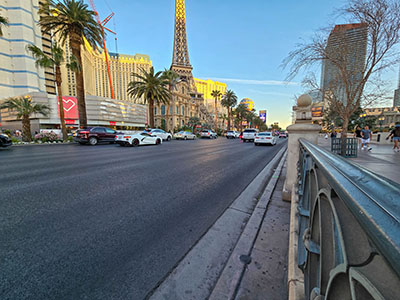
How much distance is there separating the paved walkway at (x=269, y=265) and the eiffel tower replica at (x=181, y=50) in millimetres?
84385

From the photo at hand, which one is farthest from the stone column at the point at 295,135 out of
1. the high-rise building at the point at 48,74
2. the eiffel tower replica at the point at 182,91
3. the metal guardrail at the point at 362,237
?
the high-rise building at the point at 48,74

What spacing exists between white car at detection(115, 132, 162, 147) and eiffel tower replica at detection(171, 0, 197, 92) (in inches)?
2775

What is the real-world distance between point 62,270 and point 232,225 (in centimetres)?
226

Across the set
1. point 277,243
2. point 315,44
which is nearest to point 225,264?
point 277,243

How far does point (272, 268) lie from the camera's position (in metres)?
2.07

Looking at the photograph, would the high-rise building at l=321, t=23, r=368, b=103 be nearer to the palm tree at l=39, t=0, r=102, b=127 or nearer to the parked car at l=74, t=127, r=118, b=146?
the parked car at l=74, t=127, r=118, b=146

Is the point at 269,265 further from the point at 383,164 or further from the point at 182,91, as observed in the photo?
the point at 182,91

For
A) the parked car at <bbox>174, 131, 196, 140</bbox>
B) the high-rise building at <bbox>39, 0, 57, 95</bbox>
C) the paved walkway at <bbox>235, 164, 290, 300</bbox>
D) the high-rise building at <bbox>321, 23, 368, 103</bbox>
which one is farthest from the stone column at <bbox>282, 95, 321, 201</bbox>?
the high-rise building at <bbox>39, 0, 57, 95</bbox>

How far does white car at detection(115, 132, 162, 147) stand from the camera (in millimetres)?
15017

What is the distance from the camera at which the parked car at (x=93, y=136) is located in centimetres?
1574

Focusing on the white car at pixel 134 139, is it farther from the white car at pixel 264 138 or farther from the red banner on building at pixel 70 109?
the red banner on building at pixel 70 109

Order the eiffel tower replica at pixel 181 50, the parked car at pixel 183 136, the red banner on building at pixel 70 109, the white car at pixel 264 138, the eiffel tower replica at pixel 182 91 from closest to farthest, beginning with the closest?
the white car at pixel 264 138, the parked car at pixel 183 136, the red banner on building at pixel 70 109, the eiffel tower replica at pixel 182 91, the eiffel tower replica at pixel 181 50

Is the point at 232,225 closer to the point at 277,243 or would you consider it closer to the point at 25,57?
the point at 277,243

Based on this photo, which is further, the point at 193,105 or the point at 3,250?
the point at 193,105
